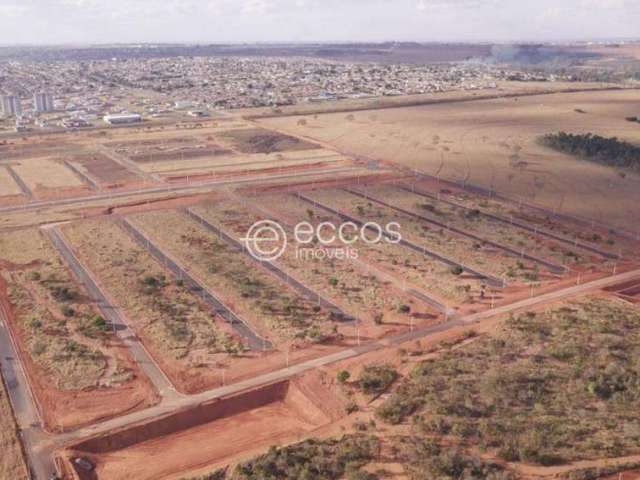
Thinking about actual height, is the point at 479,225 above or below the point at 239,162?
below

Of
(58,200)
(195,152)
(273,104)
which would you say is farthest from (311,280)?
(273,104)

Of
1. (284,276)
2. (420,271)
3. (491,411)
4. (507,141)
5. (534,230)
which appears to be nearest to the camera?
(491,411)

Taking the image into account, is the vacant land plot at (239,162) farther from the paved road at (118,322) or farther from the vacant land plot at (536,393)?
the vacant land plot at (536,393)

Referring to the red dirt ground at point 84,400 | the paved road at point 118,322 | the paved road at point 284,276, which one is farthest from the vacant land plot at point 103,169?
the red dirt ground at point 84,400

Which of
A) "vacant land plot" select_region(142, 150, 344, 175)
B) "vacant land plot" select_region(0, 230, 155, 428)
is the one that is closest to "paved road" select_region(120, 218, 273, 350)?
"vacant land plot" select_region(0, 230, 155, 428)

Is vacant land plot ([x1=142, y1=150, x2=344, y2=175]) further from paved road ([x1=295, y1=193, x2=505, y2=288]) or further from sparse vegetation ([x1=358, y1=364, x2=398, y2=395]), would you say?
sparse vegetation ([x1=358, y1=364, x2=398, y2=395])

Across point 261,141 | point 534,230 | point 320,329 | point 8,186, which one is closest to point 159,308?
point 320,329

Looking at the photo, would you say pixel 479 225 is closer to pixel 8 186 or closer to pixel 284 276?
pixel 284 276
